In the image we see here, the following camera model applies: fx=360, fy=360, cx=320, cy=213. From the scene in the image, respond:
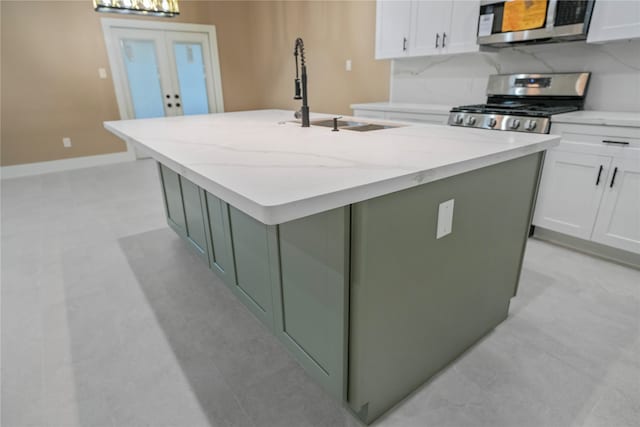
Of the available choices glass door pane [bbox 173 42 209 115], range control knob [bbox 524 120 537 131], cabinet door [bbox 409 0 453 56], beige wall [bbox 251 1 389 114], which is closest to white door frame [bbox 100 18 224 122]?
glass door pane [bbox 173 42 209 115]

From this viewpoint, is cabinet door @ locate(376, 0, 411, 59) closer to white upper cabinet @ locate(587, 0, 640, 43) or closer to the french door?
white upper cabinet @ locate(587, 0, 640, 43)

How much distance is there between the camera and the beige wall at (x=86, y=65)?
4301 mm

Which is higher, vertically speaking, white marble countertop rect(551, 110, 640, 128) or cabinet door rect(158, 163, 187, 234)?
white marble countertop rect(551, 110, 640, 128)

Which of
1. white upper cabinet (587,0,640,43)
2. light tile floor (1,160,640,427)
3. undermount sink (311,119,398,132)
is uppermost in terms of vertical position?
white upper cabinet (587,0,640,43)

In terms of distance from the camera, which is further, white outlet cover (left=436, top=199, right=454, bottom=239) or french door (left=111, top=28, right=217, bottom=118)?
french door (left=111, top=28, right=217, bottom=118)

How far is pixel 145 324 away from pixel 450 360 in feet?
4.89

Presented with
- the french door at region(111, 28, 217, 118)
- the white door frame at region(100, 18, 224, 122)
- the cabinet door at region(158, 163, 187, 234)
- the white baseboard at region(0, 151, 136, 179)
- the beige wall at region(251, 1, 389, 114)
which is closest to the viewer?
the cabinet door at region(158, 163, 187, 234)

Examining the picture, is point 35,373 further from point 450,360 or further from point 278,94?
point 278,94

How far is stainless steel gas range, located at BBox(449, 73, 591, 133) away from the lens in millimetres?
2492

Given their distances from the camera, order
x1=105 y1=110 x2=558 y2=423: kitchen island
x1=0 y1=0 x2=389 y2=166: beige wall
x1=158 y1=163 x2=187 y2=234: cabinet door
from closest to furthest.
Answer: x1=105 y1=110 x2=558 y2=423: kitchen island → x1=158 y1=163 x2=187 y2=234: cabinet door → x1=0 y1=0 x2=389 y2=166: beige wall

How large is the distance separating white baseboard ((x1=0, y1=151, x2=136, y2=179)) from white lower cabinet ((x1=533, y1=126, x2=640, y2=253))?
17.7 ft

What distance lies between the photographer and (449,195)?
3.93 ft

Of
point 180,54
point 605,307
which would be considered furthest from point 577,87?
point 180,54

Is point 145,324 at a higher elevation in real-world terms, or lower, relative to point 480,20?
lower
